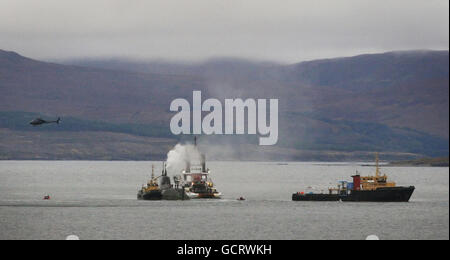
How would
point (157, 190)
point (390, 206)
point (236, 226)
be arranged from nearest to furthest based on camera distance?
point (236, 226) < point (390, 206) < point (157, 190)

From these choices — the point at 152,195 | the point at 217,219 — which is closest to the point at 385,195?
the point at 152,195

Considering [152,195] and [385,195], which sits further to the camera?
[152,195]

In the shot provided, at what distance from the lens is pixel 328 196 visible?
5891 inches

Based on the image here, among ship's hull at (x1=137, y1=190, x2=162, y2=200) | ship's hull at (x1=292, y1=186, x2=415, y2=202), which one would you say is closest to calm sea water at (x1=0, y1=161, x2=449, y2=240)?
ship's hull at (x1=292, y1=186, x2=415, y2=202)

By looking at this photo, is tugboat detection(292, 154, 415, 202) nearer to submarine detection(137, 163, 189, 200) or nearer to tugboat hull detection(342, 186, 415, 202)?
tugboat hull detection(342, 186, 415, 202)

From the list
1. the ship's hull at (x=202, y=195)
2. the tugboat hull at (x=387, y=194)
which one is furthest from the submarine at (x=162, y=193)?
the tugboat hull at (x=387, y=194)

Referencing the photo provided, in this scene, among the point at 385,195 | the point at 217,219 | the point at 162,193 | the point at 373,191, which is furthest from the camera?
the point at 162,193

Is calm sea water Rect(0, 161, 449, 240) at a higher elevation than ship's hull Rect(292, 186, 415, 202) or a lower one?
lower

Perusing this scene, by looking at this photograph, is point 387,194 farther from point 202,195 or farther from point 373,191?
point 202,195

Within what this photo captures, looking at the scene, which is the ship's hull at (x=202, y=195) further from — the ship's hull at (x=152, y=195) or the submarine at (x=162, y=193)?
the ship's hull at (x=152, y=195)

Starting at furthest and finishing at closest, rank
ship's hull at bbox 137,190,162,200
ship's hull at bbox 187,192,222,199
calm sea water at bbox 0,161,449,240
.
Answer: ship's hull at bbox 187,192,222,199
ship's hull at bbox 137,190,162,200
calm sea water at bbox 0,161,449,240
